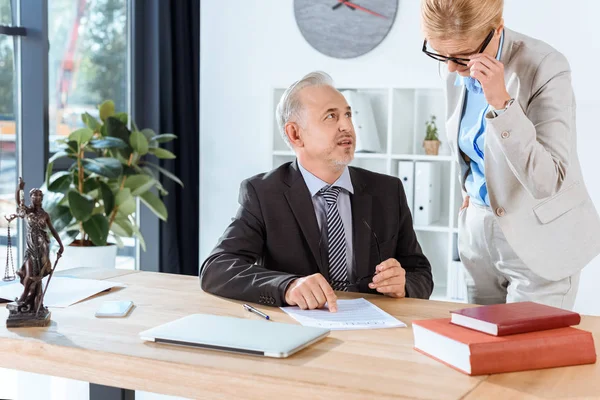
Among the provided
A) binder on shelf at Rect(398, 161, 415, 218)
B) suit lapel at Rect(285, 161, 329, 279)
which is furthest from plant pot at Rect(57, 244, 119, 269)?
suit lapel at Rect(285, 161, 329, 279)

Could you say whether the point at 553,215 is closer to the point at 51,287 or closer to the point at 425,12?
the point at 425,12

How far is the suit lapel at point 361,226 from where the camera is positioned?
222 cm

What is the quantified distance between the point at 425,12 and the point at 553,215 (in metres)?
0.62

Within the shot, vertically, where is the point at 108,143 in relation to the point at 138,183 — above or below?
above

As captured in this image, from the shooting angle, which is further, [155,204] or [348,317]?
[155,204]

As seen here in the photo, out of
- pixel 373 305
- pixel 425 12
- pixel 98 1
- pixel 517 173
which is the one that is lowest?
pixel 373 305

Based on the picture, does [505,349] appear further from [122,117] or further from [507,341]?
[122,117]

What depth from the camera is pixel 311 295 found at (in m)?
1.77

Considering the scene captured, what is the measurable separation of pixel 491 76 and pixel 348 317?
0.63 m

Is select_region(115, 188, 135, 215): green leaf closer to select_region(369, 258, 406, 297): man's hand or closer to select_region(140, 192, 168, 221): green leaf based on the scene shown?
select_region(140, 192, 168, 221): green leaf

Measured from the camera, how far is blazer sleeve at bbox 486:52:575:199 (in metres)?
1.71

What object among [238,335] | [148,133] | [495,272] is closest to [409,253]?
[495,272]

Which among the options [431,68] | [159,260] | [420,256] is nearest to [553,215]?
[420,256]

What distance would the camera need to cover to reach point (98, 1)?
14.2ft
